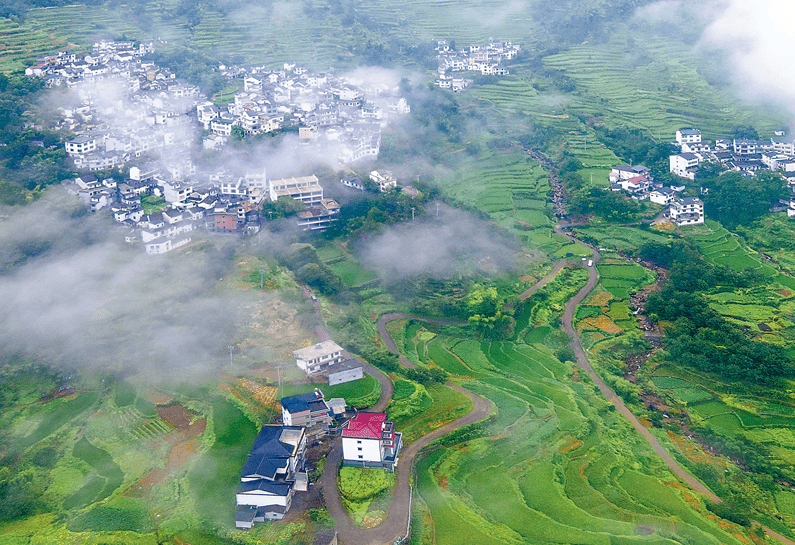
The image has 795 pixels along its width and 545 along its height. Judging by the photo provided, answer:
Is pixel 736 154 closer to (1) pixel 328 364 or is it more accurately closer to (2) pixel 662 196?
(2) pixel 662 196

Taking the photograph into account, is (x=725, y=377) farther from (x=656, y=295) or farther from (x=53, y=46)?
(x=53, y=46)

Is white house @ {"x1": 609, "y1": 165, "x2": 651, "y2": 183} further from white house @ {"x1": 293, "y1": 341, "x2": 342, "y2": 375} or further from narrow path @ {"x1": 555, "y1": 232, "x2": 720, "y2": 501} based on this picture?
white house @ {"x1": 293, "y1": 341, "x2": 342, "y2": 375}

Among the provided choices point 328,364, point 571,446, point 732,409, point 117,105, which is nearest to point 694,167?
point 732,409

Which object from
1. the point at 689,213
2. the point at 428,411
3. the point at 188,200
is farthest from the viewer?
the point at 689,213

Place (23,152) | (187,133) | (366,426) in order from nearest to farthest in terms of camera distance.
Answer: (366,426)
(23,152)
(187,133)

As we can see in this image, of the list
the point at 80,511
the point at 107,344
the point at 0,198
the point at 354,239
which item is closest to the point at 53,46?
the point at 0,198

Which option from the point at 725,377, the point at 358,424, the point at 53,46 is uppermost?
the point at 53,46
